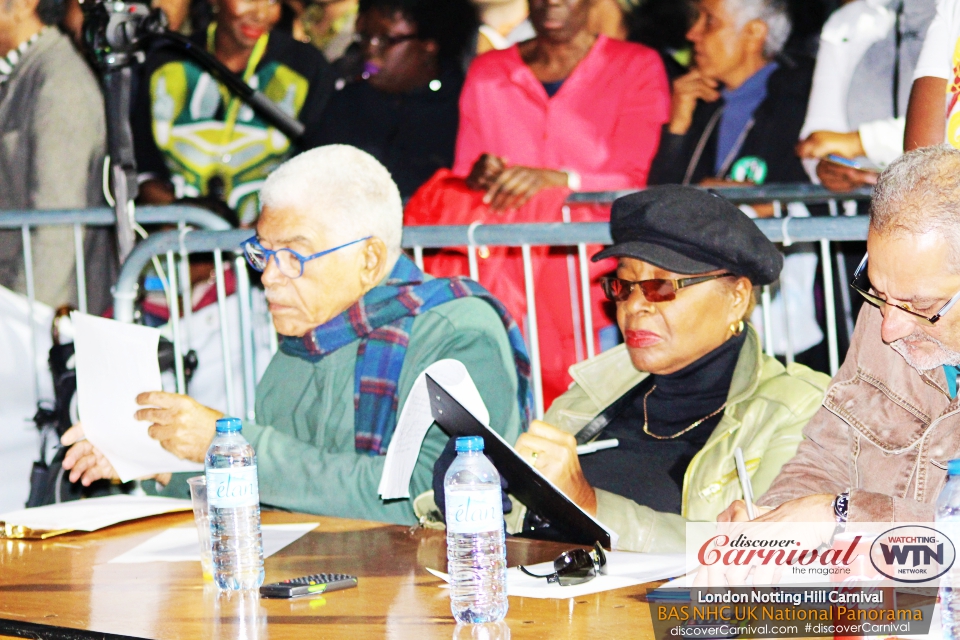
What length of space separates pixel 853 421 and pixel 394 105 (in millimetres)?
2914

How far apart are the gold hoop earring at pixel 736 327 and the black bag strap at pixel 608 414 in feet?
0.90

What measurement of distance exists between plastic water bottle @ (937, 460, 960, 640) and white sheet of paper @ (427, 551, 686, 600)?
1.56 ft

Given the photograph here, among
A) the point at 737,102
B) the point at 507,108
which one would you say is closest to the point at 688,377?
the point at 737,102

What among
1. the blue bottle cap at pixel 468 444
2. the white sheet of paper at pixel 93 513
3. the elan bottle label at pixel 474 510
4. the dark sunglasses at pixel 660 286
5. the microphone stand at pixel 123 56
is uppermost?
the microphone stand at pixel 123 56

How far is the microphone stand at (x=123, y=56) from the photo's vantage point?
3414mm

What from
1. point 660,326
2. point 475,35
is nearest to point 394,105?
point 475,35

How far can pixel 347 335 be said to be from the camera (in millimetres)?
2992

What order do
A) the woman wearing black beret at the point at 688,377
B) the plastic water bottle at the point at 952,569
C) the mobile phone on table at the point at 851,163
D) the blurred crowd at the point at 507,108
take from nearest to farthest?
the plastic water bottle at the point at 952,569 → the woman wearing black beret at the point at 688,377 → the mobile phone on table at the point at 851,163 → the blurred crowd at the point at 507,108

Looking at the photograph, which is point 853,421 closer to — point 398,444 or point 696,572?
point 696,572

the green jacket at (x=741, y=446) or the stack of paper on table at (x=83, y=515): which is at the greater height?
the green jacket at (x=741, y=446)

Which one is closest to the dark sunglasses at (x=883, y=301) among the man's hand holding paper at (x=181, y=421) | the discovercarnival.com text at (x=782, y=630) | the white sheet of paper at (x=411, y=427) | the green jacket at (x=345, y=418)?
the discovercarnival.com text at (x=782, y=630)

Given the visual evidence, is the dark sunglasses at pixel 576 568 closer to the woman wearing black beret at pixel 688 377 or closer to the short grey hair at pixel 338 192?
the woman wearing black beret at pixel 688 377

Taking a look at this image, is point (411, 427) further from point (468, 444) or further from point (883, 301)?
point (883, 301)

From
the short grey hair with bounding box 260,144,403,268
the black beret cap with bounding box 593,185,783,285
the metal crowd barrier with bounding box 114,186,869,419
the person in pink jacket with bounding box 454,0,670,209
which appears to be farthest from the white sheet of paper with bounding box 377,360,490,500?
the person in pink jacket with bounding box 454,0,670,209
